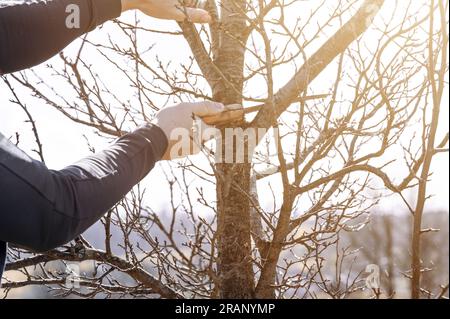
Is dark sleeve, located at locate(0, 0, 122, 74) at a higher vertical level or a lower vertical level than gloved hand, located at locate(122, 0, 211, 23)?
lower

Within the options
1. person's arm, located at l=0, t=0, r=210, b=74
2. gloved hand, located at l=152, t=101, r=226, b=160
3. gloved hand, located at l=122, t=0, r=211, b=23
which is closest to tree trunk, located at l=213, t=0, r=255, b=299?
gloved hand, located at l=122, t=0, r=211, b=23

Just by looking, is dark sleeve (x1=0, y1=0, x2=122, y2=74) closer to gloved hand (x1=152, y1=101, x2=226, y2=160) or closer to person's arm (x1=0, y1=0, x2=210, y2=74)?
person's arm (x1=0, y1=0, x2=210, y2=74)

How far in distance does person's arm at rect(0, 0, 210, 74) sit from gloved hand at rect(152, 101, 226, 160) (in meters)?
0.29

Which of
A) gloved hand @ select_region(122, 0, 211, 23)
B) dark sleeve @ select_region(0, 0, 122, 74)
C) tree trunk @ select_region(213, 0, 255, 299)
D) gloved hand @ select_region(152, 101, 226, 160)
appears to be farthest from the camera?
tree trunk @ select_region(213, 0, 255, 299)

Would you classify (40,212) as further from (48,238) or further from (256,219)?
(256,219)

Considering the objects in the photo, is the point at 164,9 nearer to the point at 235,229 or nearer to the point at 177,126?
the point at 177,126

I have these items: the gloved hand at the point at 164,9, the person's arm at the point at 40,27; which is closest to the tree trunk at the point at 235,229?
the gloved hand at the point at 164,9

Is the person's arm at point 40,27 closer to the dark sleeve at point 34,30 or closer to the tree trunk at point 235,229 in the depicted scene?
the dark sleeve at point 34,30

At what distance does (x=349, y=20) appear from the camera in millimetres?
2367

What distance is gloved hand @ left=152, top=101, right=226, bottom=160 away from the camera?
1.27 meters

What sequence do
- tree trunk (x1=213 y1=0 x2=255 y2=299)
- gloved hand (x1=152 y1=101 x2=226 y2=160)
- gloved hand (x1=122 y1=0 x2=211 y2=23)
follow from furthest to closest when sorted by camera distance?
tree trunk (x1=213 y1=0 x2=255 y2=299) → gloved hand (x1=122 y1=0 x2=211 y2=23) → gloved hand (x1=152 y1=101 x2=226 y2=160)

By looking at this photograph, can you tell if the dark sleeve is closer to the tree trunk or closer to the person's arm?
the person's arm

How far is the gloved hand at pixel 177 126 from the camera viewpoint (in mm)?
1273

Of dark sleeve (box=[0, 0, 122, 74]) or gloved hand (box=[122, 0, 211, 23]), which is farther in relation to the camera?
gloved hand (box=[122, 0, 211, 23])
